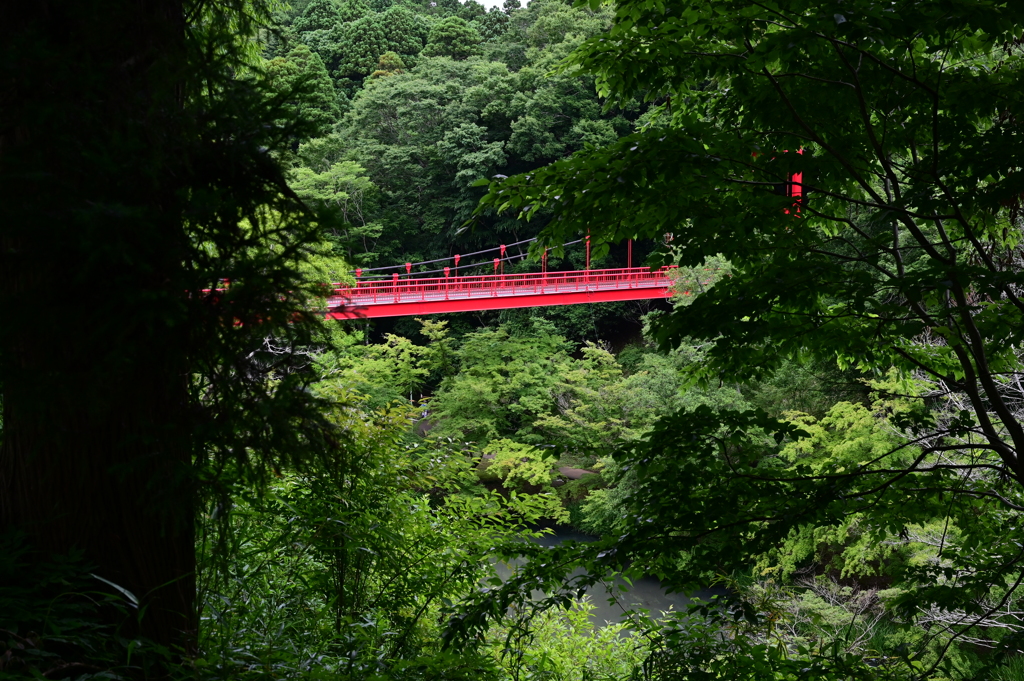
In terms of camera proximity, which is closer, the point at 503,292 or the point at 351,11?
the point at 503,292

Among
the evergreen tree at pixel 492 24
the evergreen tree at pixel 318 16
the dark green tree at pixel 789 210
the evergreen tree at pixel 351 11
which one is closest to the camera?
the dark green tree at pixel 789 210

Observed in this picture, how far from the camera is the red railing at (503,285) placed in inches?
480

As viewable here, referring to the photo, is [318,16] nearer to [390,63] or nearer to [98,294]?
[390,63]

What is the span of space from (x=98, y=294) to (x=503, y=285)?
12.2 metres

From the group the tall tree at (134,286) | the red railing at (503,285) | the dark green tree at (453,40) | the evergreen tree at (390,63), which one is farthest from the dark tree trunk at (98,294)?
the dark green tree at (453,40)

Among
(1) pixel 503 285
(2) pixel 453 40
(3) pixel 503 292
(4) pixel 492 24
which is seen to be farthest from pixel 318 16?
(3) pixel 503 292

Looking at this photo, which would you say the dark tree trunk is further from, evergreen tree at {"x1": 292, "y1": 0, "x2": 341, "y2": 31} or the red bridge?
evergreen tree at {"x1": 292, "y1": 0, "x2": 341, "y2": 31}

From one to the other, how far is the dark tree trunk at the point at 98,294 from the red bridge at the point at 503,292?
971 cm

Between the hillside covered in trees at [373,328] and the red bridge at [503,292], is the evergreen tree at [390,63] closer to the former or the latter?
the red bridge at [503,292]

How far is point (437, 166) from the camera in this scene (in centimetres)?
1766

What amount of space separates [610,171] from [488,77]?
1732 centimetres

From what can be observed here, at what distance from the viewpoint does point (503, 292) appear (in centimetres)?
1292

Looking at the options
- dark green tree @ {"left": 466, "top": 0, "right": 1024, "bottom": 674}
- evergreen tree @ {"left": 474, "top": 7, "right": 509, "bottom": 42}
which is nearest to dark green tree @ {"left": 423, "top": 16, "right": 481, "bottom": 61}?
evergreen tree @ {"left": 474, "top": 7, "right": 509, "bottom": 42}

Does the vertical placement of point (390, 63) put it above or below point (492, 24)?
below
